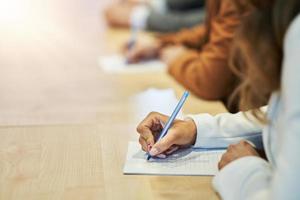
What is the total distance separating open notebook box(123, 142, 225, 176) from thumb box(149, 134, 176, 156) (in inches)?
0.7

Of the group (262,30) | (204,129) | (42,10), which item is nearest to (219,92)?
(204,129)

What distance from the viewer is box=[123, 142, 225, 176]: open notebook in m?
0.82

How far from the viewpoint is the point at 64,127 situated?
1.03 metres

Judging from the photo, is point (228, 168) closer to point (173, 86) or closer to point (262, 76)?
point (262, 76)

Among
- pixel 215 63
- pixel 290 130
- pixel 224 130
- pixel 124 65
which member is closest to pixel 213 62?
pixel 215 63

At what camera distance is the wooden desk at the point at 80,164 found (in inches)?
30.0

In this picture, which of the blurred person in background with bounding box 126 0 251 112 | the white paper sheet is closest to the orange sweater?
the blurred person in background with bounding box 126 0 251 112

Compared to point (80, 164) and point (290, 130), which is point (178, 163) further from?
point (290, 130)

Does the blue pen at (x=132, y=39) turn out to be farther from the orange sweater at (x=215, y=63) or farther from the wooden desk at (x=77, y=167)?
the wooden desk at (x=77, y=167)

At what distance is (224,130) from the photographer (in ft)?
2.93

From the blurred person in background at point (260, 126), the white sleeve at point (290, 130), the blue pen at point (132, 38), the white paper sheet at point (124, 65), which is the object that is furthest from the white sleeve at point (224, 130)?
the blue pen at point (132, 38)

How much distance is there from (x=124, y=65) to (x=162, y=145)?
865 millimetres

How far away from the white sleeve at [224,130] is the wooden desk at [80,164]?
4.3 inches

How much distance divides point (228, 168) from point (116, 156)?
0.22m
